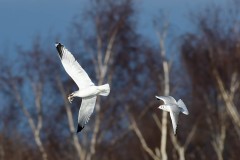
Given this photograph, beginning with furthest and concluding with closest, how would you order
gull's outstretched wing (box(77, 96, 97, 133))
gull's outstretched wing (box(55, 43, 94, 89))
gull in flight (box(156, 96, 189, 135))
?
gull's outstretched wing (box(77, 96, 97, 133))
gull's outstretched wing (box(55, 43, 94, 89))
gull in flight (box(156, 96, 189, 135))

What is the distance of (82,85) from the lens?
8680mm

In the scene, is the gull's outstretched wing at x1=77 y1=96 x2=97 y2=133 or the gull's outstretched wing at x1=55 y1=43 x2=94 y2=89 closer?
the gull's outstretched wing at x1=55 y1=43 x2=94 y2=89

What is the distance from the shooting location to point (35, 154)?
2258 centimetres

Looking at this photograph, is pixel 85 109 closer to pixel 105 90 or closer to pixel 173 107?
pixel 105 90

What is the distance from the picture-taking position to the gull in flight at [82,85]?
8.45m

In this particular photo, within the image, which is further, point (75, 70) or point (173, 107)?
point (75, 70)

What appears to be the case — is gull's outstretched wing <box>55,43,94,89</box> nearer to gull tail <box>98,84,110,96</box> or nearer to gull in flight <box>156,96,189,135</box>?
gull tail <box>98,84,110,96</box>

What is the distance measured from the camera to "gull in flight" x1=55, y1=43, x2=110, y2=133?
8.45 metres

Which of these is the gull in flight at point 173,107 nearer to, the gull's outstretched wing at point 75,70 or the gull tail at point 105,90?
the gull tail at point 105,90

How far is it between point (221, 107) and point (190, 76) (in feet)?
7.12

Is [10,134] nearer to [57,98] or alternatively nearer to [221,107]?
[57,98]

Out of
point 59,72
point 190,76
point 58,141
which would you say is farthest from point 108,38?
point 190,76

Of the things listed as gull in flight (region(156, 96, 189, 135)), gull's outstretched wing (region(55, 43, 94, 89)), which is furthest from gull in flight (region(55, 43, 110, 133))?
Result: gull in flight (region(156, 96, 189, 135))

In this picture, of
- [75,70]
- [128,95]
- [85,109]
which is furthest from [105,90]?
[128,95]
